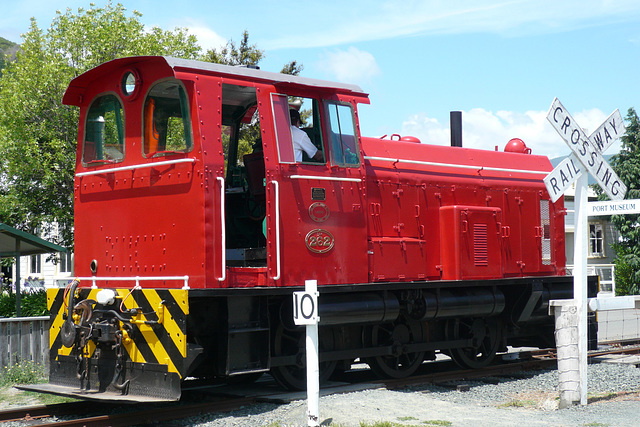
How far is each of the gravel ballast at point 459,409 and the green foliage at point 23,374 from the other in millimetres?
3901

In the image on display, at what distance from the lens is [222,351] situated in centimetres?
757

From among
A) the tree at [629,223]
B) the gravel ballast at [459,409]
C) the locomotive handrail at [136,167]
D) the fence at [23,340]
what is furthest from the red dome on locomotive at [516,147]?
the tree at [629,223]

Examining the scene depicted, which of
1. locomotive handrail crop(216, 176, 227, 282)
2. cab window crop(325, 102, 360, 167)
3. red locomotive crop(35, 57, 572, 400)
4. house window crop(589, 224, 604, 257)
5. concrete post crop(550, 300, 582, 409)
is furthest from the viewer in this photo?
house window crop(589, 224, 604, 257)

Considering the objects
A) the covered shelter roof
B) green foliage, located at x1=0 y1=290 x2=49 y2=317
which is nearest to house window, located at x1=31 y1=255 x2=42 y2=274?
green foliage, located at x1=0 y1=290 x2=49 y2=317

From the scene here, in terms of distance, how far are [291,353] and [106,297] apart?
90.9 inches

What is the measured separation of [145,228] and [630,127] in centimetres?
2955

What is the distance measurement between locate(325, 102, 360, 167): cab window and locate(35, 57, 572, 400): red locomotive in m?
0.02

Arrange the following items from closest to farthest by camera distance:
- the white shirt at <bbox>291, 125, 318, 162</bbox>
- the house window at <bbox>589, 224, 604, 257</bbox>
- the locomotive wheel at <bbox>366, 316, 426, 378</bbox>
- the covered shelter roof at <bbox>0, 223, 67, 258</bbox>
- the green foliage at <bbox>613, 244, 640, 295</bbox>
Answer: the white shirt at <bbox>291, 125, 318, 162</bbox> < the locomotive wheel at <bbox>366, 316, 426, 378</bbox> < the covered shelter roof at <bbox>0, 223, 67, 258</bbox> < the green foliage at <bbox>613, 244, 640, 295</bbox> < the house window at <bbox>589, 224, 604, 257</bbox>

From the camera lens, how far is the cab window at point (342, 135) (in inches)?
336

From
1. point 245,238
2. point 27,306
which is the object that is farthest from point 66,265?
point 245,238

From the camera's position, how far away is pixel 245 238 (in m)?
8.87

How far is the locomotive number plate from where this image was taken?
8219 millimetres

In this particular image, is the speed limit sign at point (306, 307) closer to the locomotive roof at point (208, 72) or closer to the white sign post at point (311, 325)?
the white sign post at point (311, 325)

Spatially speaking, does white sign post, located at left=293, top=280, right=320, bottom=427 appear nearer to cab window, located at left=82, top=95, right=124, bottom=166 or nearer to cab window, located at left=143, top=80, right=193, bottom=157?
cab window, located at left=143, top=80, right=193, bottom=157
